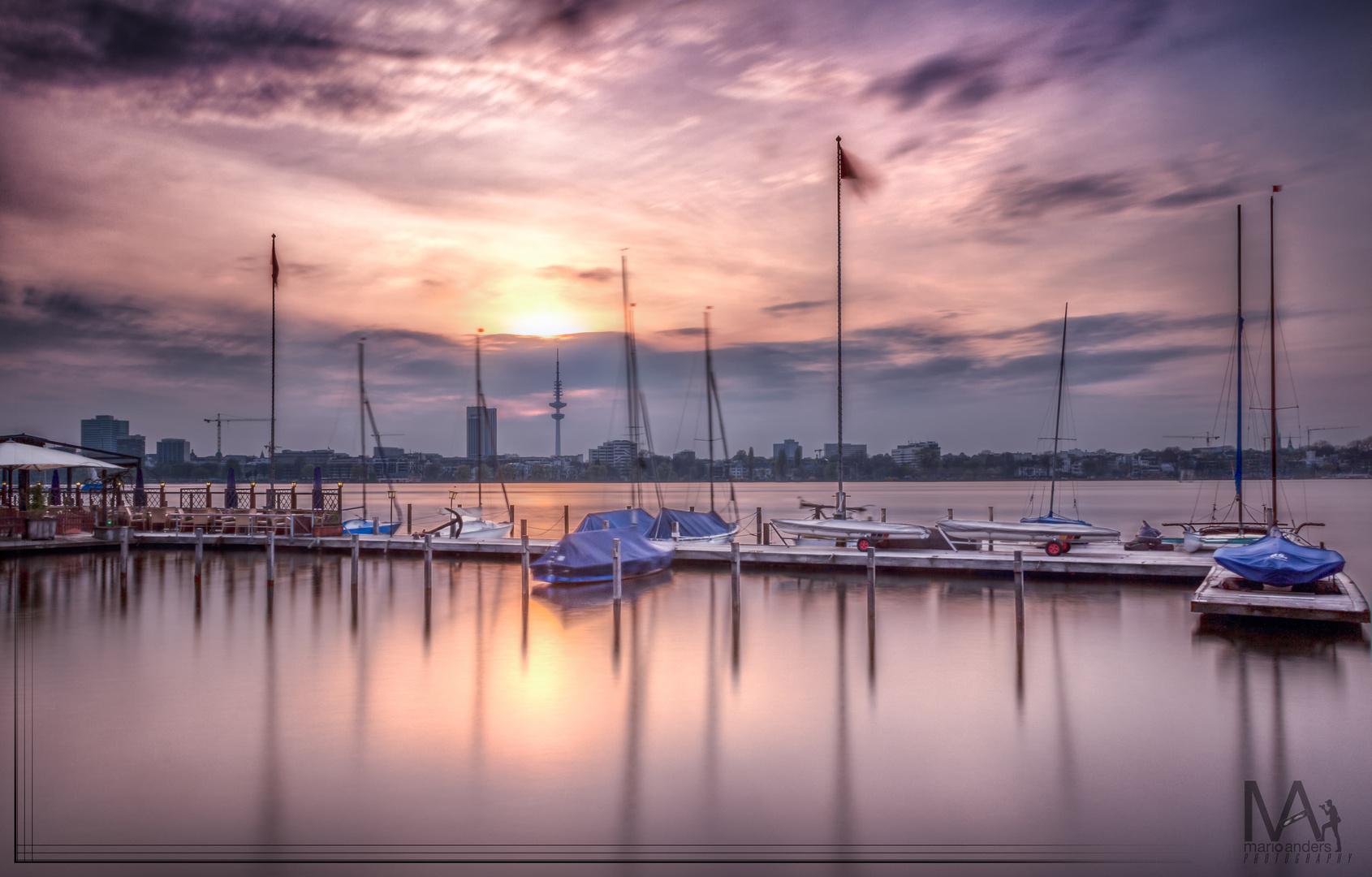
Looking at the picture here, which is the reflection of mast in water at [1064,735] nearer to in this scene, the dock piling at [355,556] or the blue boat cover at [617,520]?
the blue boat cover at [617,520]

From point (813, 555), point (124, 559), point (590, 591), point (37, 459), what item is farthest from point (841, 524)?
point (37, 459)

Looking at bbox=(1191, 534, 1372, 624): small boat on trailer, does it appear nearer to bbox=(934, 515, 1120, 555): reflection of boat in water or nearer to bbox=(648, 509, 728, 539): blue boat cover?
bbox=(934, 515, 1120, 555): reflection of boat in water

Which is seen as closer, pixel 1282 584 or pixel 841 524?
pixel 1282 584

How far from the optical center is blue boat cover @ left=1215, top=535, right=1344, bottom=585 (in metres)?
19.2

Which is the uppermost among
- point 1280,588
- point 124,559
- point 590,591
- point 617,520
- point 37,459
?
point 37,459

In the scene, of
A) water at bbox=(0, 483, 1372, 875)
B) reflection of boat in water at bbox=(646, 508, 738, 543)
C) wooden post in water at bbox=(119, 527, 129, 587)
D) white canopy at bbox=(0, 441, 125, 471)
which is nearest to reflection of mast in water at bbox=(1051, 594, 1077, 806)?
water at bbox=(0, 483, 1372, 875)

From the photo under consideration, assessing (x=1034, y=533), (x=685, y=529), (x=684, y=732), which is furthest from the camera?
(x=685, y=529)

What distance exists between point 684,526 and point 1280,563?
20.1 meters

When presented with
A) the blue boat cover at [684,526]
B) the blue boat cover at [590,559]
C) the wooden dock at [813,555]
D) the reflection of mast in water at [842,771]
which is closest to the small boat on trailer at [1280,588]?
the wooden dock at [813,555]

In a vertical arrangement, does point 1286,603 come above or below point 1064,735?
above

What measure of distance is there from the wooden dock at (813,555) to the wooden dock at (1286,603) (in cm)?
536

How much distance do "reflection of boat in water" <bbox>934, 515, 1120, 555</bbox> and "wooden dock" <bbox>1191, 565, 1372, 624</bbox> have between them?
8.34m

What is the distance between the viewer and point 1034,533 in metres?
29.8

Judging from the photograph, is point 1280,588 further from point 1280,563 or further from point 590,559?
point 590,559
